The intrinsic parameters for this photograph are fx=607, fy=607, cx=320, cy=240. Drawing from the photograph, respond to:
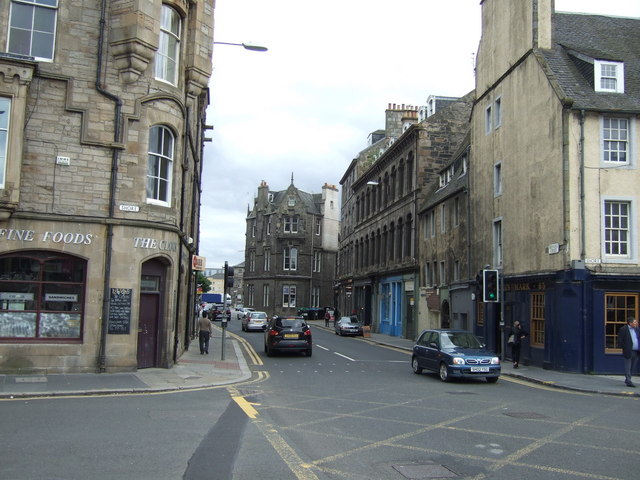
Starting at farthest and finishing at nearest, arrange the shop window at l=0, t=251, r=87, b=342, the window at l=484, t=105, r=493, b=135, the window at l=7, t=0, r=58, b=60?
the window at l=484, t=105, r=493, b=135 → the window at l=7, t=0, r=58, b=60 → the shop window at l=0, t=251, r=87, b=342

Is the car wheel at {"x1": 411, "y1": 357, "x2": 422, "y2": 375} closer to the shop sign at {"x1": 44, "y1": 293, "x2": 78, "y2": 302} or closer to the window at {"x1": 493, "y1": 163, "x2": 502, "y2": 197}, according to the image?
the window at {"x1": 493, "y1": 163, "x2": 502, "y2": 197}

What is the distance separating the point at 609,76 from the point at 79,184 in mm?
17752

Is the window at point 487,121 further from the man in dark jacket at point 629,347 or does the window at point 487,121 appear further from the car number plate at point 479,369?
the car number plate at point 479,369

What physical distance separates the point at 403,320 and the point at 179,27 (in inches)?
1045

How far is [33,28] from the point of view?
16328mm

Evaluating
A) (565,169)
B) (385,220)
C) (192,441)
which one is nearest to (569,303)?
(565,169)

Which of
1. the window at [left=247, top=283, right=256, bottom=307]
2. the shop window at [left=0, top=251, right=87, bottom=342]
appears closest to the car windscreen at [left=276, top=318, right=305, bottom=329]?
the shop window at [left=0, top=251, right=87, bottom=342]

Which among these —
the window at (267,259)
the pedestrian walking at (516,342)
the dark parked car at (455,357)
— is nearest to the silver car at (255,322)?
the pedestrian walking at (516,342)

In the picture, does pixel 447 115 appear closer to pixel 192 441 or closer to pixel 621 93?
pixel 621 93

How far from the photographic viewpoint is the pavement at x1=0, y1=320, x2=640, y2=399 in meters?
13.1

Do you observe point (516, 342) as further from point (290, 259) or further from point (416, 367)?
point (290, 259)

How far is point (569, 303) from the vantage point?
1938cm

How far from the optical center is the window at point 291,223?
75500mm

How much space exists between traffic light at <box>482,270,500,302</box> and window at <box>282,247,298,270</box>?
5379 centimetres
